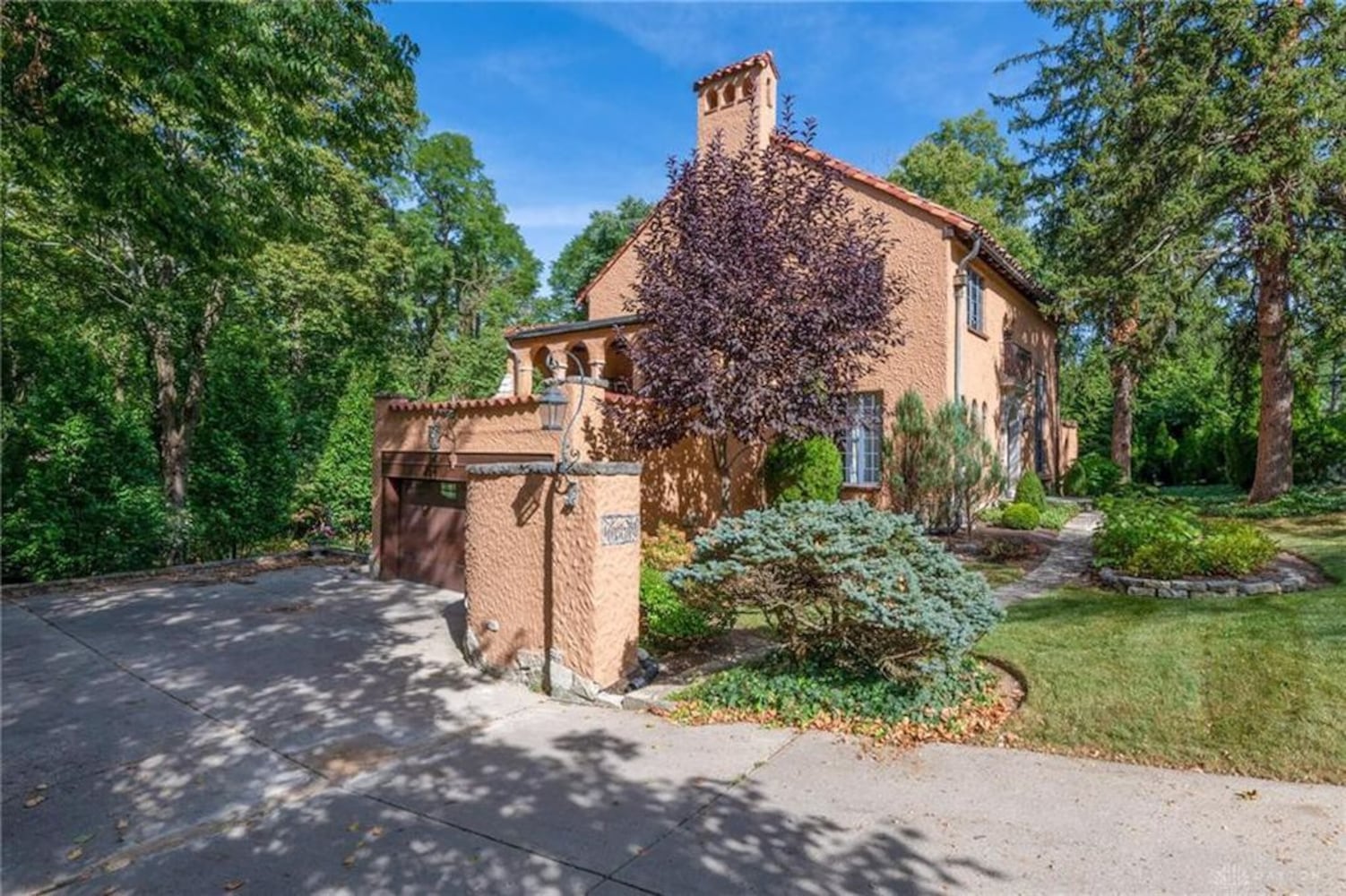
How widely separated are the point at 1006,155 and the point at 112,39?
32.3 m

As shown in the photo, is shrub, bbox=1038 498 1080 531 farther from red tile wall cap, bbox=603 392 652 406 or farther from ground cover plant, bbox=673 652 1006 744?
red tile wall cap, bbox=603 392 652 406

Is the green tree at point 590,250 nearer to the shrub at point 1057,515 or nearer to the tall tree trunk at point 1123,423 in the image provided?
the tall tree trunk at point 1123,423

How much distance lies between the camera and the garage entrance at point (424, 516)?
36.3 feet

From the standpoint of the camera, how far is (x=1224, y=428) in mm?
21594

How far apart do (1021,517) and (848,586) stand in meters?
8.46

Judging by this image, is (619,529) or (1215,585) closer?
(619,529)

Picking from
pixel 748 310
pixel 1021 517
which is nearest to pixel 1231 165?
pixel 1021 517

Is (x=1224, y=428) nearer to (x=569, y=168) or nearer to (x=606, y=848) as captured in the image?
(x=569, y=168)

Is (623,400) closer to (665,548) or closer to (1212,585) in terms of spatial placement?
(665,548)

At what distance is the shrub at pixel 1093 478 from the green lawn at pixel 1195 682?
39.7 feet

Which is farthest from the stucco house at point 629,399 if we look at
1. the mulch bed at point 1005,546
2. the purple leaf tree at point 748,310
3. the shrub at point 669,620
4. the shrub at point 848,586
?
the mulch bed at point 1005,546

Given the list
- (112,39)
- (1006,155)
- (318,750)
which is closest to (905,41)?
(112,39)

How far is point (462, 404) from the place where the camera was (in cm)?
1060

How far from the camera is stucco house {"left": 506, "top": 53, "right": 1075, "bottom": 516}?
12.5m
